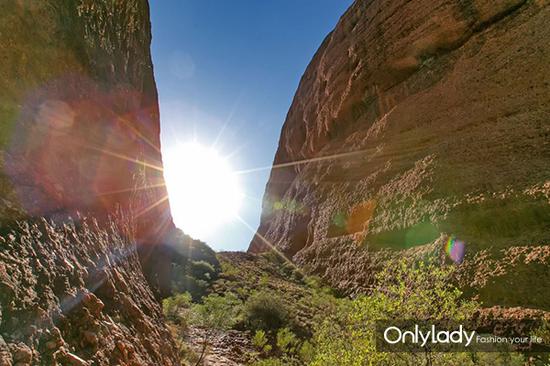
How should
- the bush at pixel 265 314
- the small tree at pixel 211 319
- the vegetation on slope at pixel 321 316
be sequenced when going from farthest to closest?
the bush at pixel 265 314
the small tree at pixel 211 319
the vegetation on slope at pixel 321 316

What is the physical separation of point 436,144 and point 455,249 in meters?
7.67

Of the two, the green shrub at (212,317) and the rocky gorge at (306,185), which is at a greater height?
the rocky gorge at (306,185)

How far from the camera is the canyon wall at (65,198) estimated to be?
3.59 m

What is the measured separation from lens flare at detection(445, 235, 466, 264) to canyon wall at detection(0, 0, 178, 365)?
11.7 meters

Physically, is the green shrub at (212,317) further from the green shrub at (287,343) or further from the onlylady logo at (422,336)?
the onlylady logo at (422,336)

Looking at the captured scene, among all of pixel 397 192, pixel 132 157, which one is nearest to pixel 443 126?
pixel 397 192

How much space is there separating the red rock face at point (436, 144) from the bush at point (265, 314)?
6.13 meters

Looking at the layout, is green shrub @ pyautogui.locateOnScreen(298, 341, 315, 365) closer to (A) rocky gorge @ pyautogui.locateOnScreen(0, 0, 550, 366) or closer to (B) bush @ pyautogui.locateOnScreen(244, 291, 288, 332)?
(A) rocky gorge @ pyautogui.locateOnScreen(0, 0, 550, 366)

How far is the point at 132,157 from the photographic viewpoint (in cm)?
1141

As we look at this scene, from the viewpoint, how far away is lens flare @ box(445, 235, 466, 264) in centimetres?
1328

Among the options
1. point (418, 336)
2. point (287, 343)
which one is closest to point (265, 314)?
point (287, 343)

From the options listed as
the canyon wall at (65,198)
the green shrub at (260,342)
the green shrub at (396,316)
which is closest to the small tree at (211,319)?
the green shrub at (260,342)

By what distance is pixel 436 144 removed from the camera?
1894 centimetres

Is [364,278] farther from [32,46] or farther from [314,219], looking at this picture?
[32,46]
